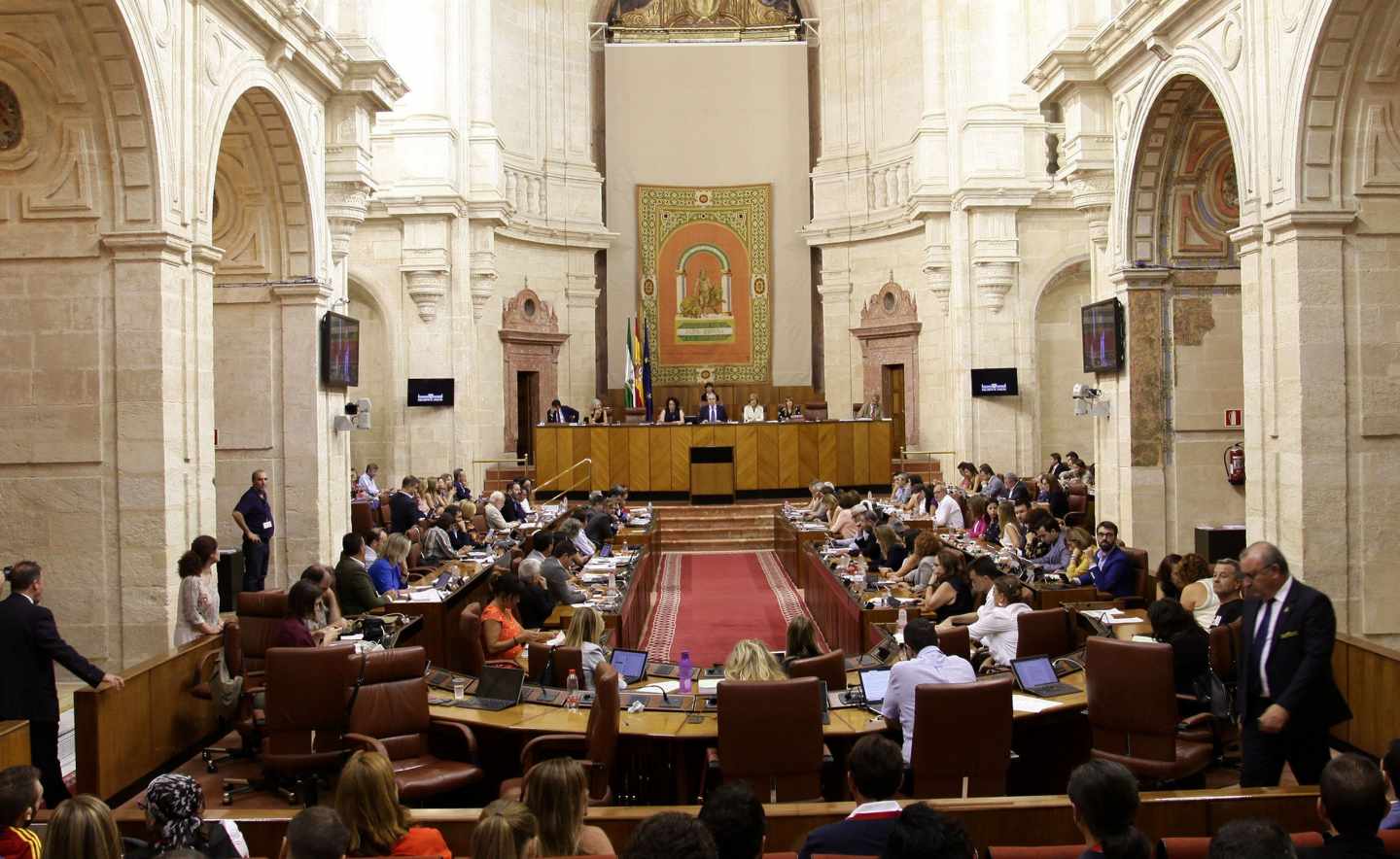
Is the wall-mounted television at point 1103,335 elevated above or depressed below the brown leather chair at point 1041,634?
above

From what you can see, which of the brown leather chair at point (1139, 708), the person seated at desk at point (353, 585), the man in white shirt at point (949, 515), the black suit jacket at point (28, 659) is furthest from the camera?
the man in white shirt at point (949, 515)

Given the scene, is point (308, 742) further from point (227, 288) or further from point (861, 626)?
point (227, 288)

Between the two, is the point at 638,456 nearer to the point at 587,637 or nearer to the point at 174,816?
the point at 587,637

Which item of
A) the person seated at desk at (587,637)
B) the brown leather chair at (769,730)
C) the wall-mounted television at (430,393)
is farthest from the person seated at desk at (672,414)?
the brown leather chair at (769,730)

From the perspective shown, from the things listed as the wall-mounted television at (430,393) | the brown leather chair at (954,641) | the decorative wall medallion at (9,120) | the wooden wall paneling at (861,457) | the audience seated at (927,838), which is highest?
the decorative wall medallion at (9,120)

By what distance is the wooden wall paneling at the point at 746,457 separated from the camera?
2081 cm

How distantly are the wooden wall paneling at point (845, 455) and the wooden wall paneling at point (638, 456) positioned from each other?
3.24m

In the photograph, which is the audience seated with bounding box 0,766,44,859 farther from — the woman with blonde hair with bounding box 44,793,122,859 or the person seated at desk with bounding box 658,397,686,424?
the person seated at desk with bounding box 658,397,686,424

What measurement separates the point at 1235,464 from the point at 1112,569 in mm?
2967

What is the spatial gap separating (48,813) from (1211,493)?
10.4 metres

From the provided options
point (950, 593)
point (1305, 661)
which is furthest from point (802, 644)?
point (1305, 661)

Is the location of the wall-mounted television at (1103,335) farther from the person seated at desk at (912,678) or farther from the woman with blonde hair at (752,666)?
the woman with blonde hair at (752,666)

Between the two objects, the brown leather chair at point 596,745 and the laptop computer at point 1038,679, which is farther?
the laptop computer at point 1038,679

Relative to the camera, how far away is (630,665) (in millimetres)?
6680
